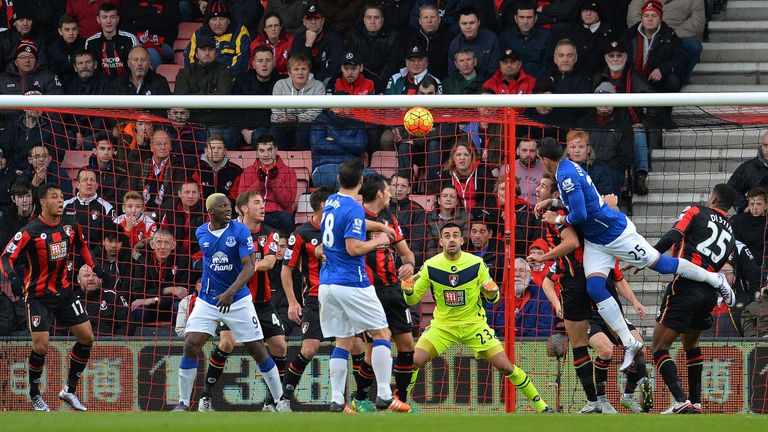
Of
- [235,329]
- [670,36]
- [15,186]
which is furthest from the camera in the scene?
[670,36]

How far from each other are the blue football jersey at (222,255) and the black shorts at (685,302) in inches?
149

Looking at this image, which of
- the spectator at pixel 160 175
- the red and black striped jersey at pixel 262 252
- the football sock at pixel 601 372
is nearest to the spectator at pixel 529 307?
the football sock at pixel 601 372

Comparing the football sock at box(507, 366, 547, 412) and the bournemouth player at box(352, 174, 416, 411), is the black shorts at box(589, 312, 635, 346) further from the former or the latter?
the bournemouth player at box(352, 174, 416, 411)

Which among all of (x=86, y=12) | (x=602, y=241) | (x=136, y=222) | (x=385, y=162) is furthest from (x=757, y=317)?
(x=86, y=12)

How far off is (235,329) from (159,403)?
7.99 feet

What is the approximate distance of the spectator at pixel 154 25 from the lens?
688 inches

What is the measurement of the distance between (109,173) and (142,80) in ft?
7.49

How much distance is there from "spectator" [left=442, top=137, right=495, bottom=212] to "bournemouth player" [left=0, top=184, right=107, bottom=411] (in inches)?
155

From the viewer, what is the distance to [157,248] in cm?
1411

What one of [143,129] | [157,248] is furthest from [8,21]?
[157,248]

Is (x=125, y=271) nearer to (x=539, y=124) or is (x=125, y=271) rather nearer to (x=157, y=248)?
(x=157, y=248)

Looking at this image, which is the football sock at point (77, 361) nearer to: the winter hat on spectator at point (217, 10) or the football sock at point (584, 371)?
the football sock at point (584, 371)

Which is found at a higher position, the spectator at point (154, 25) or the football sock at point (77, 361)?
the spectator at point (154, 25)

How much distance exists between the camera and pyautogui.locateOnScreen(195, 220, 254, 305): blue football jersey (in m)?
11.8
